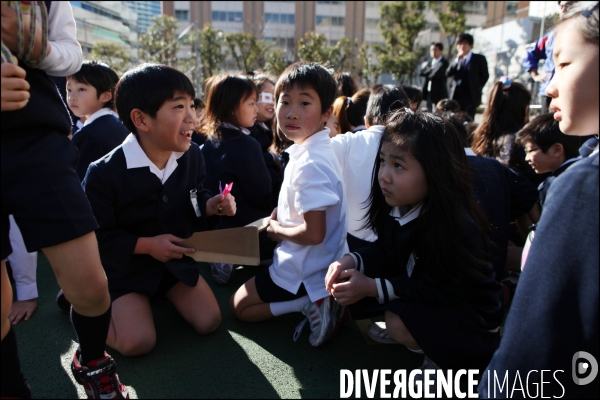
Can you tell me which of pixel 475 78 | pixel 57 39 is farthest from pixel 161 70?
pixel 475 78

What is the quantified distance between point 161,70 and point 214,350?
1.18m

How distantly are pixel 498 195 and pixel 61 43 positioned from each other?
6.38ft

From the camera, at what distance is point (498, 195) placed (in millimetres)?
2221

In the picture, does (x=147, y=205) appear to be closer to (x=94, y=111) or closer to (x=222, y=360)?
(x=222, y=360)

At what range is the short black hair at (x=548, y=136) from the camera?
8.08ft

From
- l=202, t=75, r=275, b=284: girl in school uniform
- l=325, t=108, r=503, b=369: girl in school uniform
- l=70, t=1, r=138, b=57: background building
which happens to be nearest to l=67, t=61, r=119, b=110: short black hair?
l=202, t=75, r=275, b=284: girl in school uniform

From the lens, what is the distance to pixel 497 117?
3.05m

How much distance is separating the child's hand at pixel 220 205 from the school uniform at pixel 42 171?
2.43 ft

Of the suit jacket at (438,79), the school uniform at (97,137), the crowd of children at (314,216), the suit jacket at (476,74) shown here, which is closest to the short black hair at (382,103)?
the crowd of children at (314,216)

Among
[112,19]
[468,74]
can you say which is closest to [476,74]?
[468,74]

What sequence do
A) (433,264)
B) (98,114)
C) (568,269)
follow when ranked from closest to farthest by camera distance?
(568,269) → (433,264) → (98,114)

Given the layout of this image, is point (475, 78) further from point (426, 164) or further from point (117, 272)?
point (117, 272)

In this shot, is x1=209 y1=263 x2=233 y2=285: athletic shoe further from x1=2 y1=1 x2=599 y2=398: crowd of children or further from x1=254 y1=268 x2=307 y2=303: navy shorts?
x1=254 y1=268 x2=307 y2=303: navy shorts

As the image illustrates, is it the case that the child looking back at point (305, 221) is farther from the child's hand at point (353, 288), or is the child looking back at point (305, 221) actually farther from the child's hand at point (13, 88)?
the child's hand at point (13, 88)
